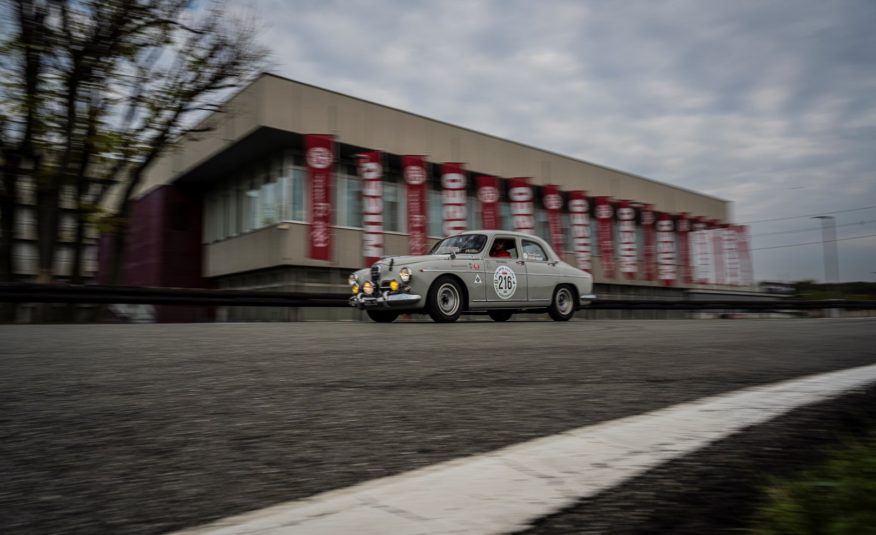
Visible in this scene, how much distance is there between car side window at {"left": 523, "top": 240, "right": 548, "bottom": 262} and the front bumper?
9.66 feet

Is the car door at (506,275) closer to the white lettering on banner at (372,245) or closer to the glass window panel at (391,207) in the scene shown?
the white lettering on banner at (372,245)

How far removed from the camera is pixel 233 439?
1.97m

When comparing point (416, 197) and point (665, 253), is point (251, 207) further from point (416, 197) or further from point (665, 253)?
point (665, 253)

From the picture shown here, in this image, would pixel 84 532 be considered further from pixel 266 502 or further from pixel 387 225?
pixel 387 225

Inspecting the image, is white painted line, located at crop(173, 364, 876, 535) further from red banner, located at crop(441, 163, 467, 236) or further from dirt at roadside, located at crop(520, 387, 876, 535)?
red banner, located at crop(441, 163, 467, 236)

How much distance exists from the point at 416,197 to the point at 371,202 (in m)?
2.57

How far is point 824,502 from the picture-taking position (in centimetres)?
137

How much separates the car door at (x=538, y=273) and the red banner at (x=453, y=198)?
1233cm

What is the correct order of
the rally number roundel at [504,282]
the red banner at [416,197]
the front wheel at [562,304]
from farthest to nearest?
the red banner at [416,197], the front wheel at [562,304], the rally number roundel at [504,282]

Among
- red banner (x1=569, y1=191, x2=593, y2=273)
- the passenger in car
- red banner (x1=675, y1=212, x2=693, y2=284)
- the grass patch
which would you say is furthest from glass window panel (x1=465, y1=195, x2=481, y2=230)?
the grass patch

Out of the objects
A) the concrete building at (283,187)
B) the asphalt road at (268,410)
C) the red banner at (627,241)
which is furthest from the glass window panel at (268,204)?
the red banner at (627,241)

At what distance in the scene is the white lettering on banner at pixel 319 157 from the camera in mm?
21141

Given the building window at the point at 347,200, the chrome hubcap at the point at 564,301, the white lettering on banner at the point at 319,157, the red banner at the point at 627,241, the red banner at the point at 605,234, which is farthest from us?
the red banner at the point at 627,241

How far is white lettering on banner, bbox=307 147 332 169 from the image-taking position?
69.4 feet
